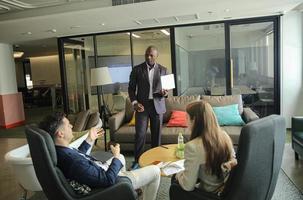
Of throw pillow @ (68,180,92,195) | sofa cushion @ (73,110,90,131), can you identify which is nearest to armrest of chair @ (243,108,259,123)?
sofa cushion @ (73,110,90,131)

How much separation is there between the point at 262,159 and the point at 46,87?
12639mm

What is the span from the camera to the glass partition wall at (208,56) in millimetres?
5367

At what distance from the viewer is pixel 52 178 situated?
1728 millimetres

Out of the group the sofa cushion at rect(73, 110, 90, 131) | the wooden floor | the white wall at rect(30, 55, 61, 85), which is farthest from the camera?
the white wall at rect(30, 55, 61, 85)

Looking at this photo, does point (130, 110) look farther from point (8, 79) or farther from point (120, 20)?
point (8, 79)

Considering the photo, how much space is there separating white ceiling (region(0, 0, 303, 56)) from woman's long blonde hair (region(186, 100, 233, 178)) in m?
2.41

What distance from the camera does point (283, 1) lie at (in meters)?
3.96

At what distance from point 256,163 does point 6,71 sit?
7512 mm

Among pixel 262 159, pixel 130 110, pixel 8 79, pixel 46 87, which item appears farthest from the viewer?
pixel 46 87

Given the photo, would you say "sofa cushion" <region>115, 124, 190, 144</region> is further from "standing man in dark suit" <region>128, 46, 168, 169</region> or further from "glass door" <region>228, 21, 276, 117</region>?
"glass door" <region>228, 21, 276, 117</region>

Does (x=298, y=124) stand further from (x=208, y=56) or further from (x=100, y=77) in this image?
(x=100, y=77)

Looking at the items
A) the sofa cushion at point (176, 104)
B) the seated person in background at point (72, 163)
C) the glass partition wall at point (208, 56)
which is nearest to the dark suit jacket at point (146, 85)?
the sofa cushion at point (176, 104)

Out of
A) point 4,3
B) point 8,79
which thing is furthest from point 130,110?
point 8,79

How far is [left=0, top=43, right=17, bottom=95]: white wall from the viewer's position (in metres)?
7.29
